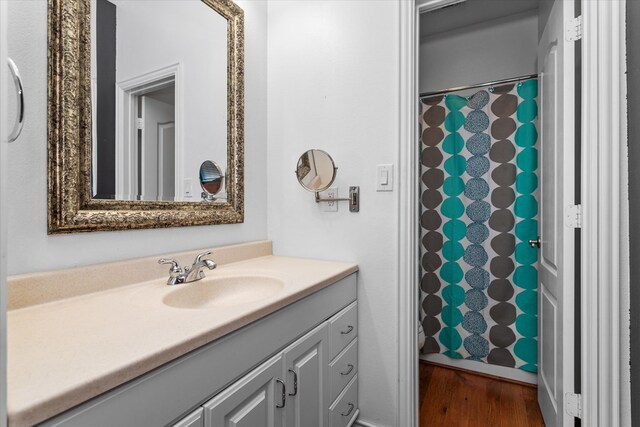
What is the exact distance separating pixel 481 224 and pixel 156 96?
6.45 ft

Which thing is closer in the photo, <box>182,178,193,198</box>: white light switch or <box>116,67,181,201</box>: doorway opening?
<box>116,67,181,201</box>: doorway opening

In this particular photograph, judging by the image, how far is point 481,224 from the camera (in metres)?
2.15

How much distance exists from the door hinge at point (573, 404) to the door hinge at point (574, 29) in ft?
4.52

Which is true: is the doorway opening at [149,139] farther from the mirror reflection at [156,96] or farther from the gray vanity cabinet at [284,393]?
the gray vanity cabinet at [284,393]

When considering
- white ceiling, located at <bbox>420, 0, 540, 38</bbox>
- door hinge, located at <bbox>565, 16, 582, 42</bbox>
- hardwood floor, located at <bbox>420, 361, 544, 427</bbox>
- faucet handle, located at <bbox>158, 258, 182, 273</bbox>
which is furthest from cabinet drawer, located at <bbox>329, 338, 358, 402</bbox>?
white ceiling, located at <bbox>420, 0, 540, 38</bbox>

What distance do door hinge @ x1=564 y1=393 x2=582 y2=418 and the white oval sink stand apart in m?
1.20

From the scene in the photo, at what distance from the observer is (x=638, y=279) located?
3.68 feet

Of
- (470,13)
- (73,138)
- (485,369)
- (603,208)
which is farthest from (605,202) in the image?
(73,138)

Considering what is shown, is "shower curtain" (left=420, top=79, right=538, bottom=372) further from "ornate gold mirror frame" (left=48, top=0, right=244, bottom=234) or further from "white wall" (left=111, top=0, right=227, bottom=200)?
"ornate gold mirror frame" (left=48, top=0, right=244, bottom=234)

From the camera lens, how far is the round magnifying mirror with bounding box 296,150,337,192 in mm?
1535

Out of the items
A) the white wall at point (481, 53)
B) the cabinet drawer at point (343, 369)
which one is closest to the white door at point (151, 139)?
the cabinet drawer at point (343, 369)

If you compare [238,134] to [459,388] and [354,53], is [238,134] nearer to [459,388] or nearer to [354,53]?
[354,53]

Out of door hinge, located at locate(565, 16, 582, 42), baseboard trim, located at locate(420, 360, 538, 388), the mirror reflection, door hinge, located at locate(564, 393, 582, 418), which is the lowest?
baseboard trim, located at locate(420, 360, 538, 388)

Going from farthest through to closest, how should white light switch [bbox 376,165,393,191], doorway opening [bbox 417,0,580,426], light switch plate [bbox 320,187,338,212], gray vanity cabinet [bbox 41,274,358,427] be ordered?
1. doorway opening [bbox 417,0,580,426]
2. light switch plate [bbox 320,187,338,212]
3. white light switch [bbox 376,165,393,191]
4. gray vanity cabinet [bbox 41,274,358,427]
